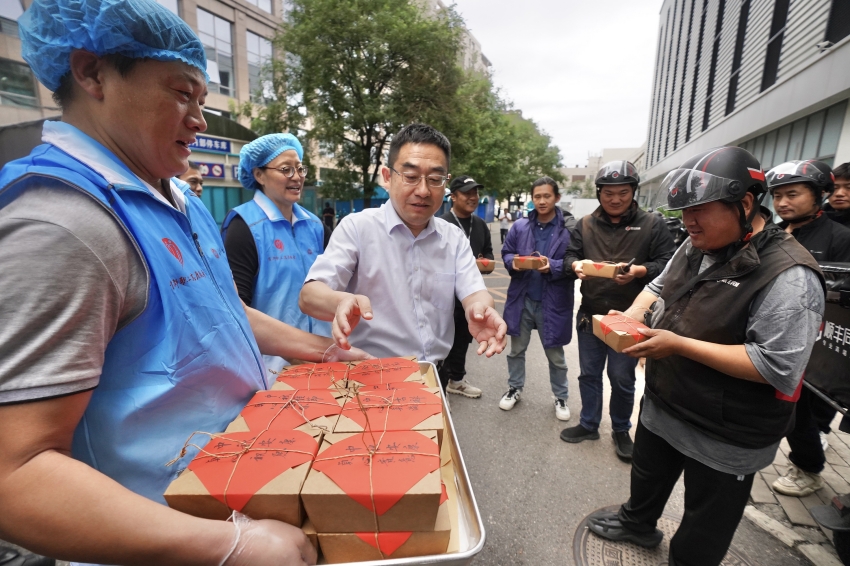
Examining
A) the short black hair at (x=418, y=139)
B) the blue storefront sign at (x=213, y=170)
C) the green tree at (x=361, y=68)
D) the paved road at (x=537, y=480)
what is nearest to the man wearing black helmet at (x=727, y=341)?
the paved road at (x=537, y=480)

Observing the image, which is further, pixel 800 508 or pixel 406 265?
pixel 800 508

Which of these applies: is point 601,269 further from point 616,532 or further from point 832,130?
point 832,130

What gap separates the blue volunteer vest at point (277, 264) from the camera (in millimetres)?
2547

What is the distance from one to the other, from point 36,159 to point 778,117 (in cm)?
1584

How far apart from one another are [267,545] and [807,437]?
12.6ft

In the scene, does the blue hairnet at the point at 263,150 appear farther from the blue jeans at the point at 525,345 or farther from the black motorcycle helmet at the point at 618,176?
the blue jeans at the point at 525,345

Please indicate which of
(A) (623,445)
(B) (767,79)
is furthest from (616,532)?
(B) (767,79)

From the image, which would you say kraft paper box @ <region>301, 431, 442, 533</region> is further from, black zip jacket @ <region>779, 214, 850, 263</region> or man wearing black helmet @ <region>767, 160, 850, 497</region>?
black zip jacket @ <region>779, 214, 850, 263</region>

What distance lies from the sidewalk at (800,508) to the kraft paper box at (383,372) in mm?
2738

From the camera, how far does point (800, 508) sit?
277 centimetres

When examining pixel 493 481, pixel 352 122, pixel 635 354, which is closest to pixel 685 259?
pixel 635 354

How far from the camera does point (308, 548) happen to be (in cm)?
89

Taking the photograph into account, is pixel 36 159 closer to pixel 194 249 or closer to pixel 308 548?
pixel 194 249

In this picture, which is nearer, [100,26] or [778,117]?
[100,26]
